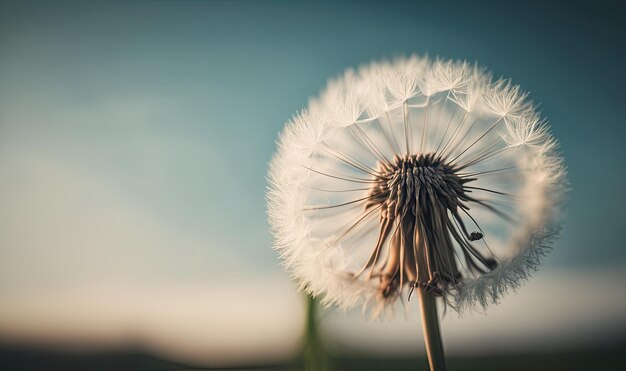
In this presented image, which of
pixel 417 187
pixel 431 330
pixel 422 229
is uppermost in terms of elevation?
pixel 417 187

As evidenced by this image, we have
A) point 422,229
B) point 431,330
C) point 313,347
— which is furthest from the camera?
point 313,347

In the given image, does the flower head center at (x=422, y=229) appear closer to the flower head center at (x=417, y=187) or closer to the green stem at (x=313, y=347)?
the flower head center at (x=417, y=187)

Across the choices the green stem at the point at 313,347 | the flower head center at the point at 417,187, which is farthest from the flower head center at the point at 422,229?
the green stem at the point at 313,347

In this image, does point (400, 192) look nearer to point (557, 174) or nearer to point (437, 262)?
point (437, 262)

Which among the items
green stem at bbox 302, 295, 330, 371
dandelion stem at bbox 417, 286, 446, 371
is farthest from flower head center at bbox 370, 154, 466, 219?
green stem at bbox 302, 295, 330, 371

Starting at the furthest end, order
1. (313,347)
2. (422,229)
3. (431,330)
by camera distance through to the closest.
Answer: (313,347)
(422,229)
(431,330)

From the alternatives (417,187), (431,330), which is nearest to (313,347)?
(431,330)

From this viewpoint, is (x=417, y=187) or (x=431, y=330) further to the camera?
(x=417, y=187)

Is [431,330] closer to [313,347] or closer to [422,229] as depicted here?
[422,229]
